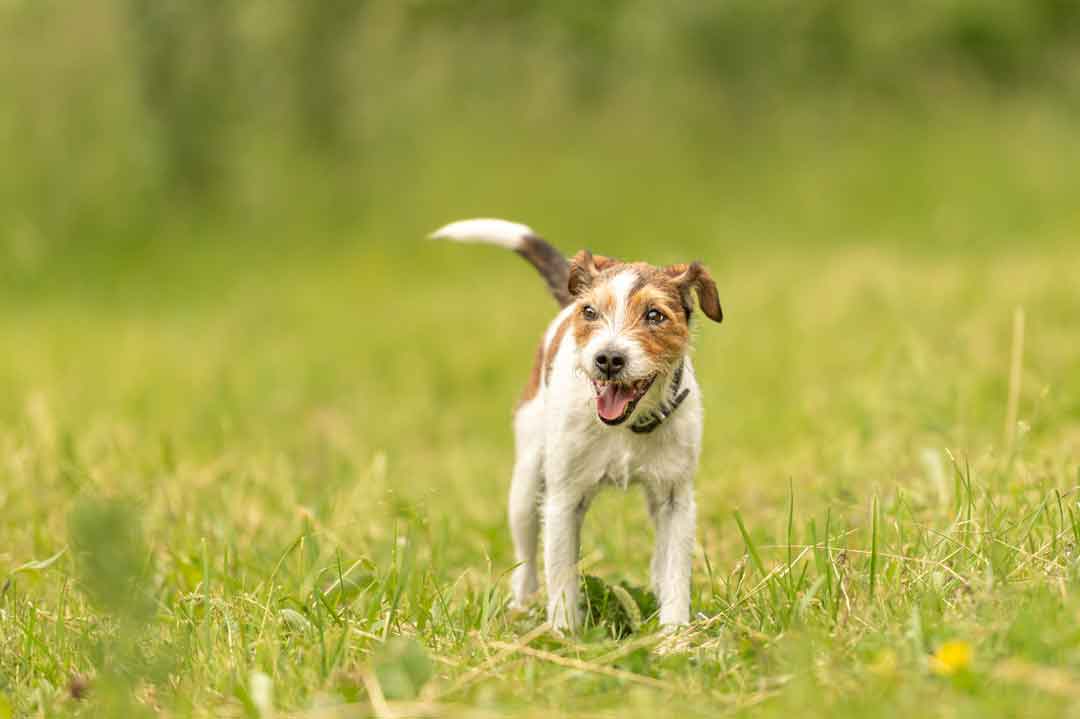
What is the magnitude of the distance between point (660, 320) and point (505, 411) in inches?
219

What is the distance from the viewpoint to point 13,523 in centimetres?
534

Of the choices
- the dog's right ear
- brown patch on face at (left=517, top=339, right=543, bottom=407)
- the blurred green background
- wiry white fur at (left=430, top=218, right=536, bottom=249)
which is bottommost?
brown patch on face at (left=517, top=339, right=543, bottom=407)

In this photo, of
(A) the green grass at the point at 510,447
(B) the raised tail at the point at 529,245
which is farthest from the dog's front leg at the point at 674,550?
(B) the raised tail at the point at 529,245

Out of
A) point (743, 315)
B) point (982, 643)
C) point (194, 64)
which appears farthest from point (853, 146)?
point (982, 643)

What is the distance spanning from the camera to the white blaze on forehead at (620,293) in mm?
3672

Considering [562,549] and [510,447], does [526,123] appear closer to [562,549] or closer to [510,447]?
[510,447]

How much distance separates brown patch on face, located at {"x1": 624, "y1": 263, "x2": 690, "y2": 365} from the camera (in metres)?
3.66

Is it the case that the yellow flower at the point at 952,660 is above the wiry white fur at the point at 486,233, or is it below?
below

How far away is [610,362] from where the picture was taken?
3.56 m

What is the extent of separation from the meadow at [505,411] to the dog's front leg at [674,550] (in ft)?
0.45

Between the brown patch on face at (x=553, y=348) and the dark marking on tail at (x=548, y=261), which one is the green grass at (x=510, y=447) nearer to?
the brown patch on face at (x=553, y=348)

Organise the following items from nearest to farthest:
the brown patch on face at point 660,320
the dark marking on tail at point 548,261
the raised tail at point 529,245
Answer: the brown patch on face at point 660,320
the raised tail at point 529,245
the dark marking on tail at point 548,261

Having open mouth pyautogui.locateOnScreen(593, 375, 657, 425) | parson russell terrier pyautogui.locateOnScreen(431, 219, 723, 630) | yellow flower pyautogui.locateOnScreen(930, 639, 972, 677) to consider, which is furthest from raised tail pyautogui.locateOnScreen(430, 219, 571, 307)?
yellow flower pyautogui.locateOnScreen(930, 639, 972, 677)

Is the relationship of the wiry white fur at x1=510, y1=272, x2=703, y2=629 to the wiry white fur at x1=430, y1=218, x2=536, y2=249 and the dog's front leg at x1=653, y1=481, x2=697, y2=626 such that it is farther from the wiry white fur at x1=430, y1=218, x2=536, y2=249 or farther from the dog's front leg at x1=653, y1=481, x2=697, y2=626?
the wiry white fur at x1=430, y1=218, x2=536, y2=249
